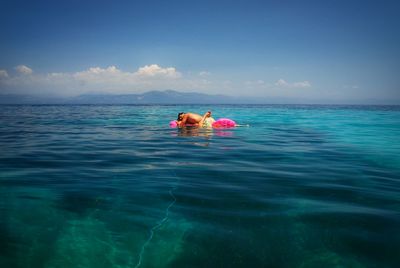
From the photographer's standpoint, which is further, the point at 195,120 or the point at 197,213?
the point at 195,120

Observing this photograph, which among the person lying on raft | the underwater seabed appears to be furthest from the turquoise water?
the person lying on raft

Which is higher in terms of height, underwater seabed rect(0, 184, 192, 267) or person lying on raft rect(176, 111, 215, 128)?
person lying on raft rect(176, 111, 215, 128)

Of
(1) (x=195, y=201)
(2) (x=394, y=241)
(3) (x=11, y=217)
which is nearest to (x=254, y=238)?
(1) (x=195, y=201)

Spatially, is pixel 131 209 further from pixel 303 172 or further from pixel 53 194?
pixel 303 172

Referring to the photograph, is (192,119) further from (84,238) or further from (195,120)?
(84,238)

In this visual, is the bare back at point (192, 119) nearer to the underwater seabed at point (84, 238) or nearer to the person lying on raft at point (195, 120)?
the person lying on raft at point (195, 120)

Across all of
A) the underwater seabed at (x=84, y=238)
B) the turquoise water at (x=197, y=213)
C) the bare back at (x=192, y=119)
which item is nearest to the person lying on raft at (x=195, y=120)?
the bare back at (x=192, y=119)

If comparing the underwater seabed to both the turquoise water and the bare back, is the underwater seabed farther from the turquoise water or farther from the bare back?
the bare back

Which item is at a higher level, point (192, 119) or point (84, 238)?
point (192, 119)

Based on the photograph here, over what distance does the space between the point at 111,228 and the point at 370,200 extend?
16.0 ft

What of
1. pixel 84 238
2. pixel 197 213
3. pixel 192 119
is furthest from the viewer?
pixel 192 119

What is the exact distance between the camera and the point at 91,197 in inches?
213

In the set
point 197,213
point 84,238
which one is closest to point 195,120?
point 197,213

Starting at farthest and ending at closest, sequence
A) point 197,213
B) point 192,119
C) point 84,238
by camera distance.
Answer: point 192,119
point 197,213
point 84,238
